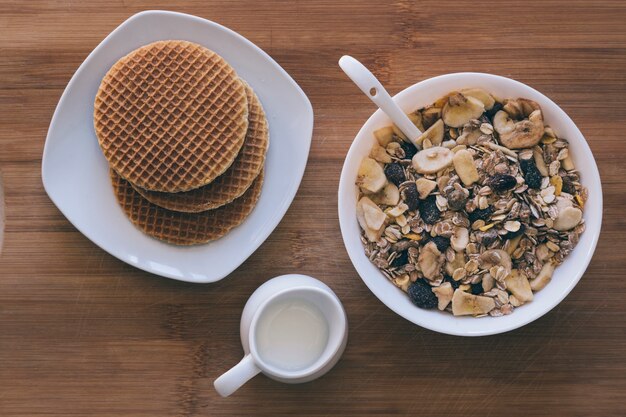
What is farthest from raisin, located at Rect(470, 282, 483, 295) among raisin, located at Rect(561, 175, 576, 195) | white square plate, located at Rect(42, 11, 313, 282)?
white square plate, located at Rect(42, 11, 313, 282)

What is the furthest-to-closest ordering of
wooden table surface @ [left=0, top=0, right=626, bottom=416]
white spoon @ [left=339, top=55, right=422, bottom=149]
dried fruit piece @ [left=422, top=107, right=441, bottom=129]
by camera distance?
wooden table surface @ [left=0, top=0, right=626, bottom=416] → dried fruit piece @ [left=422, top=107, right=441, bottom=129] → white spoon @ [left=339, top=55, right=422, bottom=149]

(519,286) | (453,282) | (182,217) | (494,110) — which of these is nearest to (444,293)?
(453,282)

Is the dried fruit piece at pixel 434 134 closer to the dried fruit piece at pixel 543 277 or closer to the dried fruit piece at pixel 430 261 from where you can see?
the dried fruit piece at pixel 430 261

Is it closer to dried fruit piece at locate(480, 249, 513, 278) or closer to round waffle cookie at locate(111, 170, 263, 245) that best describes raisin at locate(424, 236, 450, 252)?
dried fruit piece at locate(480, 249, 513, 278)

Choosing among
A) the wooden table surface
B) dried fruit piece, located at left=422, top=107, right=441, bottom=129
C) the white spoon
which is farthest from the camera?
the wooden table surface

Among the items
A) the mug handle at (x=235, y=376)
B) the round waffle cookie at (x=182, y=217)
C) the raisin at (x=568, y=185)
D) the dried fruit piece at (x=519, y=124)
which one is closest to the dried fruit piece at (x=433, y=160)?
the dried fruit piece at (x=519, y=124)

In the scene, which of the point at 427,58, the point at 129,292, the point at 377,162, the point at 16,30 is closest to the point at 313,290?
the point at 377,162

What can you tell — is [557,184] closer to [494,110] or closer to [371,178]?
[494,110]

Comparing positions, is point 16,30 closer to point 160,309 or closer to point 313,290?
point 160,309
